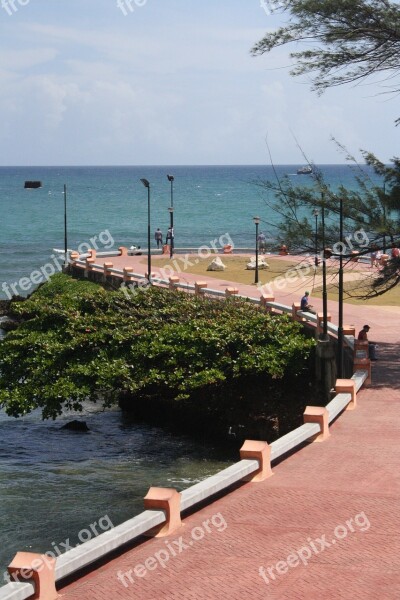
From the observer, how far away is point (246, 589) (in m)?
13.6

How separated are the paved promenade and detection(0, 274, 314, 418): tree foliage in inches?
278

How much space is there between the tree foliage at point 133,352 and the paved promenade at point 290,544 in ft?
23.1

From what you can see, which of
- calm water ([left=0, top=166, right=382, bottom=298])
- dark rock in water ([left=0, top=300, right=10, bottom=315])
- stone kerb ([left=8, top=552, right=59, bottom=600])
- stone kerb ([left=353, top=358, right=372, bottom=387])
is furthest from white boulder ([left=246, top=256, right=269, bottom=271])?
stone kerb ([left=8, top=552, right=59, bottom=600])

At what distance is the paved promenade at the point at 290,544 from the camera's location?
536 inches

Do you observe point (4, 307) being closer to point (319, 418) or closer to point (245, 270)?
point (245, 270)

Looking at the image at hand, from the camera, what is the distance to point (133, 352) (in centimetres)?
2767

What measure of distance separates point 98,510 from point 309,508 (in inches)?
312

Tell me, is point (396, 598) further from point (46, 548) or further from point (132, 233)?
point (132, 233)

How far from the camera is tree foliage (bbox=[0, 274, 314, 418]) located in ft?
87.8

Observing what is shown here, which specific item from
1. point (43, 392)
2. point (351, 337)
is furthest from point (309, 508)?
point (351, 337)

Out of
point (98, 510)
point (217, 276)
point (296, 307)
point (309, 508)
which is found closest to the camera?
point (309, 508)

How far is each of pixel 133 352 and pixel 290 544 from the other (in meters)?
13.1

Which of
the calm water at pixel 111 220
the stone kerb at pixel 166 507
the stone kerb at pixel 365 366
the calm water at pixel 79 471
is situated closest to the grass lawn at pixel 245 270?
the calm water at pixel 111 220

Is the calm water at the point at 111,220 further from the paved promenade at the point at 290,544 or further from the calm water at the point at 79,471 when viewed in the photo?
the paved promenade at the point at 290,544
